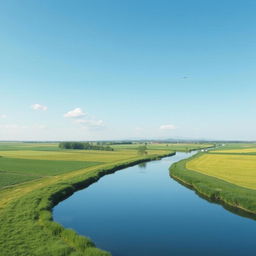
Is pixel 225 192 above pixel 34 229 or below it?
above

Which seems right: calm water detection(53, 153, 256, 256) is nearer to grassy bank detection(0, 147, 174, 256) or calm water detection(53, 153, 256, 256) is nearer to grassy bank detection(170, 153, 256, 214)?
grassy bank detection(170, 153, 256, 214)

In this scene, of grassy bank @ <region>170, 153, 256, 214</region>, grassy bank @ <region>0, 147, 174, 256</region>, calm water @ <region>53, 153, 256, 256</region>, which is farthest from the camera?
grassy bank @ <region>170, 153, 256, 214</region>

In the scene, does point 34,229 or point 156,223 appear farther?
point 156,223

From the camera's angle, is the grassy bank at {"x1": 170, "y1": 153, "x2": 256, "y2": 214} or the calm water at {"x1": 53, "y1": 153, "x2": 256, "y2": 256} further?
the grassy bank at {"x1": 170, "y1": 153, "x2": 256, "y2": 214}

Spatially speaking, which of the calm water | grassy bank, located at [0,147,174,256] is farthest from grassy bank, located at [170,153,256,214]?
grassy bank, located at [0,147,174,256]

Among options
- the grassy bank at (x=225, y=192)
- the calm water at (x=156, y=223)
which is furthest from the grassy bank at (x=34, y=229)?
the grassy bank at (x=225, y=192)

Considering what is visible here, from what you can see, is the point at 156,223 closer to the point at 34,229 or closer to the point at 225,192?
the point at 34,229

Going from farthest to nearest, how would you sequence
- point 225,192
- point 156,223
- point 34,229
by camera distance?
point 225,192
point 156,223
point 34,229

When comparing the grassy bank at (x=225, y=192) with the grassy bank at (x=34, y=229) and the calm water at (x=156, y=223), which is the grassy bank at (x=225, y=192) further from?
the grassy bank at (x=34, y=229)

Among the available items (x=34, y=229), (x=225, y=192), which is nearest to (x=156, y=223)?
(x=34, y=229)
